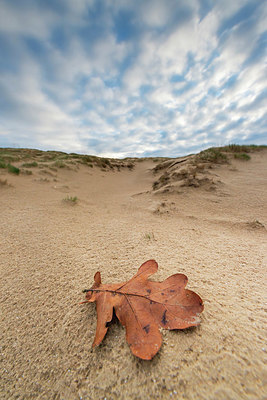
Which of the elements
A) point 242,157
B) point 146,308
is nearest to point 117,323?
point 146,308

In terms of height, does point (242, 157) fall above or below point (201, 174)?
above

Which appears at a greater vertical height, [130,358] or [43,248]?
[130,358]

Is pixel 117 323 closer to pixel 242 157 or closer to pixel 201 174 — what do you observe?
pixel 201 174

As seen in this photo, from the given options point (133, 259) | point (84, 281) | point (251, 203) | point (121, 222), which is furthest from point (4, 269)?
point (251, 203)

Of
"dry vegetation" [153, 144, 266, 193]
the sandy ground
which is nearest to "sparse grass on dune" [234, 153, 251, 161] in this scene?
"dry vegetation" [153, 144, 266, 193]

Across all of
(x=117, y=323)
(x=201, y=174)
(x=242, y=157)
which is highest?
(x=242, y=157)

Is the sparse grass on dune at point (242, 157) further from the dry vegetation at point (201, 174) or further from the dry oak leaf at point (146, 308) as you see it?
the dry oak leaf at point (146, 308)

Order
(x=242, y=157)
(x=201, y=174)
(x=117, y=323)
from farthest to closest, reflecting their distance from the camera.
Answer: (x=242, y=157) → (x=201, y=174) → (x=117, y=323)

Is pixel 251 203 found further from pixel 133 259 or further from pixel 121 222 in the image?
pixel 133 259
